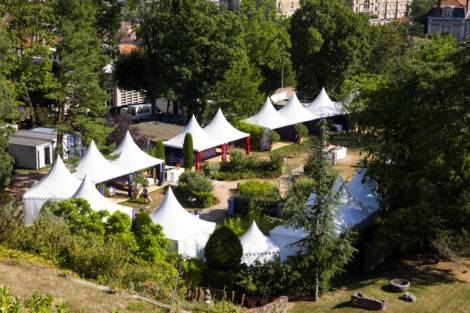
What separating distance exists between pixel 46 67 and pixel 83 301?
2326cm

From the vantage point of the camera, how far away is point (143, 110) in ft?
164

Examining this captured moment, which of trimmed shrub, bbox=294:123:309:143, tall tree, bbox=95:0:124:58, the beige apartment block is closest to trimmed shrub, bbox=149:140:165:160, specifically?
trimmed shrub, bbox=294:123:309:143

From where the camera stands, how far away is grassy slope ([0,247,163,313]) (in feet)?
44.7

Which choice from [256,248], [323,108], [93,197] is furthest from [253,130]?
[256,248]

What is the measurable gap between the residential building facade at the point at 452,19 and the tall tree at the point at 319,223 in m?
74.7

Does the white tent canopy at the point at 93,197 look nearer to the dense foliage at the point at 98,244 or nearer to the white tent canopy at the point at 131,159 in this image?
the dense foliage at the point at 98,244

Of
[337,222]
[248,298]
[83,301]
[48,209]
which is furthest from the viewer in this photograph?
[337,222]

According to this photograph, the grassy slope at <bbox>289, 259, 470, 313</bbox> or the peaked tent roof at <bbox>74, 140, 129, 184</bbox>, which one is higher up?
the peaked tent roof at <bbox>74, 140, 129, 184</bbox>

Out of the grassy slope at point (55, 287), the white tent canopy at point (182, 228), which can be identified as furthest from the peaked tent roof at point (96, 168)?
the grassy slope at point (55, 287)

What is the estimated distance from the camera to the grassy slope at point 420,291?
1998 cm

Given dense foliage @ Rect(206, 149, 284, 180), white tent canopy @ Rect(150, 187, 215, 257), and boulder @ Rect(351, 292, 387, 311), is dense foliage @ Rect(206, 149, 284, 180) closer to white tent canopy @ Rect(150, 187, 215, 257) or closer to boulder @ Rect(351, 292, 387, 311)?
white tent canopy @ Rect(150, 187, 215, 257)

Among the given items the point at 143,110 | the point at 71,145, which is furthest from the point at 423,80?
the point at 143,110

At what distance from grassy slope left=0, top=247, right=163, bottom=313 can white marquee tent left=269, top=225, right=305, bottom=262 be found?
27.9 feet

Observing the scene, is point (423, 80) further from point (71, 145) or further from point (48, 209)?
point (71, 145)
